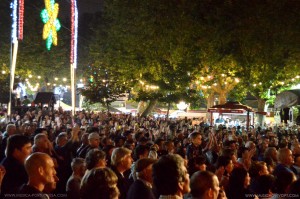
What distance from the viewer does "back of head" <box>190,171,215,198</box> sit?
3.90 m

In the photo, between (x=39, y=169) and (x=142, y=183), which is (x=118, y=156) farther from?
(x=39, y=169)

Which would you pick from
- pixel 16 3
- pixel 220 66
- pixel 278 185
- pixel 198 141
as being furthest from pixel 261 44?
pixel 278 185

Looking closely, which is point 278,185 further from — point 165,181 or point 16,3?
point 16,3

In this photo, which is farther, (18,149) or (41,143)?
(41,143)

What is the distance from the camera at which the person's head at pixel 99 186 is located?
3582 mm

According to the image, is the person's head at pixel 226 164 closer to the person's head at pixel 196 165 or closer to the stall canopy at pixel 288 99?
the person's head at pixel 196 165

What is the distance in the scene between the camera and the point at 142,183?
15.5 ft

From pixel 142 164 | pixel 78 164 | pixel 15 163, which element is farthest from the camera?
pixel 78 164

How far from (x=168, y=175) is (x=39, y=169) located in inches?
48.5

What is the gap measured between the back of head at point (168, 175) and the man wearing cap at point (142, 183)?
58 cm

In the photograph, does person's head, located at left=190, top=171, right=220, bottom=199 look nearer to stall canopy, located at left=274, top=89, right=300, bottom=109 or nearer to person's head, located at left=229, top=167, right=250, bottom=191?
person's head, located at left=229, top=167, right=250, bottom=191

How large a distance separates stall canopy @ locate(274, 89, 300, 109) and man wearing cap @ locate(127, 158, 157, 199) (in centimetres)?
1529

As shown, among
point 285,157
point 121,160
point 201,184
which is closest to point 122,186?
point 121,160

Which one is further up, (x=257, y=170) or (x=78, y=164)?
(x=78, y=164)
